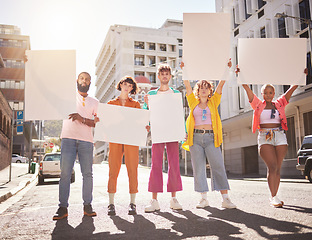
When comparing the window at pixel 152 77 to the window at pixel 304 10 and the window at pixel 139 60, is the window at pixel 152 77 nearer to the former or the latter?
the window at pixel 139 60

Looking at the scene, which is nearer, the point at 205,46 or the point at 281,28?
the point at 205,46

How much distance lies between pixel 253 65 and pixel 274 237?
298cm

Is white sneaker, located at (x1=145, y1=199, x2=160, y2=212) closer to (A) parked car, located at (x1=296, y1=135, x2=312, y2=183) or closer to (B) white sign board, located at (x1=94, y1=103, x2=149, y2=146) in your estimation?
(B) white sign board, located at (x1=94, y1=103, x2=149, y2=146)

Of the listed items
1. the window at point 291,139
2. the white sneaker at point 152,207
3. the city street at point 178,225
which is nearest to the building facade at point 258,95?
the window at point 291,139

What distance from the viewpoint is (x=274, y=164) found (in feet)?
17.4

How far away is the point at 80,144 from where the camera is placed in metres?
4.95

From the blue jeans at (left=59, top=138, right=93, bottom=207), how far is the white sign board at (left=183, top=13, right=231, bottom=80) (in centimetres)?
178

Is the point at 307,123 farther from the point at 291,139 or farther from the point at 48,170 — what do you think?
the point at 48,170

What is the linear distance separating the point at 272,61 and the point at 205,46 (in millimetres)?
1108

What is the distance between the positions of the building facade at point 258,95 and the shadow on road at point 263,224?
14.0 m

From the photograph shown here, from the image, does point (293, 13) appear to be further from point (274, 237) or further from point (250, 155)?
point (274, 237)

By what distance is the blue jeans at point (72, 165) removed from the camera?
15.9 ft

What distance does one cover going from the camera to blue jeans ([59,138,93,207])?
15.9ft

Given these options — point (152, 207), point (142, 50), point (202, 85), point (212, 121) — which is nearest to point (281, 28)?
point (202, 85)
